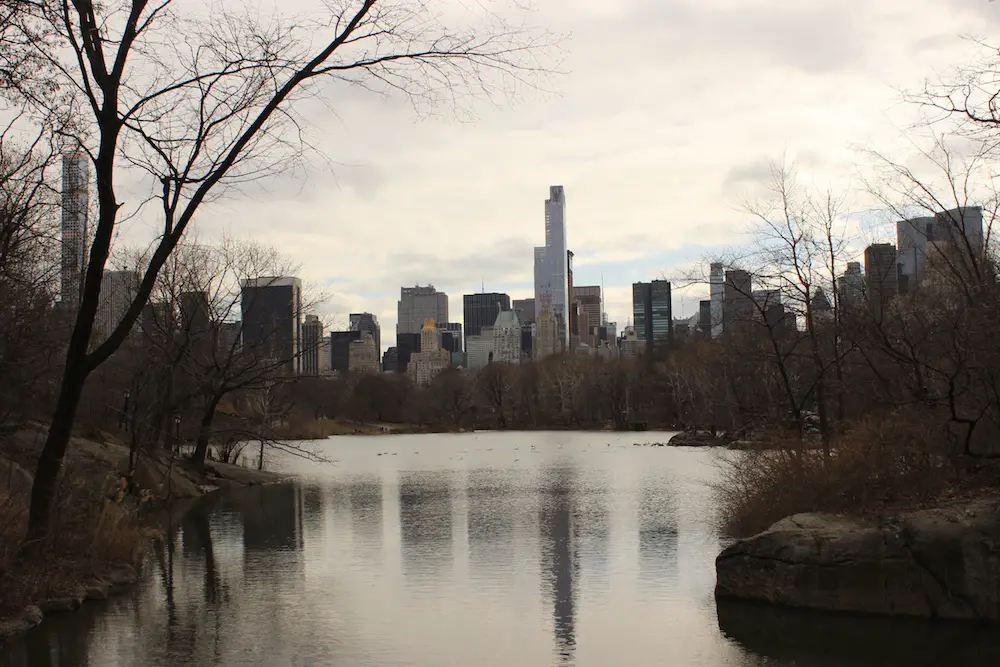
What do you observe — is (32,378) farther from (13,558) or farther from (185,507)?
(185,507)

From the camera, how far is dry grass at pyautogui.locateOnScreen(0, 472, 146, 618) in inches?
455

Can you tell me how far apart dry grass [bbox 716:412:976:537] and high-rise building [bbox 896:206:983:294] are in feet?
11.4

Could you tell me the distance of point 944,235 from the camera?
1945 centimetres

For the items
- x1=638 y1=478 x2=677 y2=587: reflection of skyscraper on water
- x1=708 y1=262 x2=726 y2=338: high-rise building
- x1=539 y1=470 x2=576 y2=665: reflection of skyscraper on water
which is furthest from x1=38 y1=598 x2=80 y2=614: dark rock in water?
x1=708 y1=262 x2=726 y2=338: high-rise building

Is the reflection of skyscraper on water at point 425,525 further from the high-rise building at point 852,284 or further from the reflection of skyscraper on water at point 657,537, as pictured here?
the high-rise building at point 852,284

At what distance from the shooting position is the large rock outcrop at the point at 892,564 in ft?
37.2

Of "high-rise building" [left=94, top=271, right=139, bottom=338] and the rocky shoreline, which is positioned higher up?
"high-rise building" [left=94, top=271, right=139, bottom=338]

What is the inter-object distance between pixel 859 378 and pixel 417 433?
248 ft

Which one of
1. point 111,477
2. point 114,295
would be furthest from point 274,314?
point 111,477

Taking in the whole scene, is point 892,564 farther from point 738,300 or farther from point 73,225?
point 73,225

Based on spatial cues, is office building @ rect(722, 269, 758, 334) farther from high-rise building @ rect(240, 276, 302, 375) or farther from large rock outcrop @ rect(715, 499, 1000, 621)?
high-rise building @ rect(240, 276, 302, 375)

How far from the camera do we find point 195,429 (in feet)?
108

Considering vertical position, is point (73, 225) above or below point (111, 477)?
above

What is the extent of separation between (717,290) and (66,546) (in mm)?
14012
